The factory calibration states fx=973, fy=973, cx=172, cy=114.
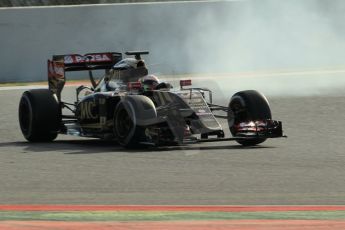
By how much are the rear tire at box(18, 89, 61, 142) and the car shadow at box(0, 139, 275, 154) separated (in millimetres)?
155

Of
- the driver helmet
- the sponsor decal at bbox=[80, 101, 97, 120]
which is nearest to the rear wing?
the sponsor decal at bbox=[80, 101, 97, 120]

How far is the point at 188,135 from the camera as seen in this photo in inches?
511

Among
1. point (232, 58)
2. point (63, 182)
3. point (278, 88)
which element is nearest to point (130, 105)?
point (63, 182)

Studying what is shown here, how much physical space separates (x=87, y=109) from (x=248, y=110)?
2429mm

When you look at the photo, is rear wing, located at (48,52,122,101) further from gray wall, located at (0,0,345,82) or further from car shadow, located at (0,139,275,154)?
gray wall, located at (0,0,345,82)

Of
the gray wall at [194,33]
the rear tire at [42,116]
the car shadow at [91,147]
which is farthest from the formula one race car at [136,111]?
the gray wall at [194,33]

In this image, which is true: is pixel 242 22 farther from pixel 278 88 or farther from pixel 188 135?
pixel 188 135

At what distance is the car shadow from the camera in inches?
513

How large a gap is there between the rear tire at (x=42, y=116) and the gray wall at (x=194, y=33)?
11.5 metres

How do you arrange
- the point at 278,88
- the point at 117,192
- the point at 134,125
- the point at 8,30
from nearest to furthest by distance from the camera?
the point at 117,192, the point at 134,125, the point at 278,88, the point at 8,30

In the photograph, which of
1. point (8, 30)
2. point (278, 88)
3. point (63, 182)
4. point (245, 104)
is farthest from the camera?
point (8, 30)

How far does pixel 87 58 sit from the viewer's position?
1548cm

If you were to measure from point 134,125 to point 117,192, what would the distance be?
346 centimetres

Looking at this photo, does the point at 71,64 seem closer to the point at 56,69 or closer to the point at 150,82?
the point at 56,69
